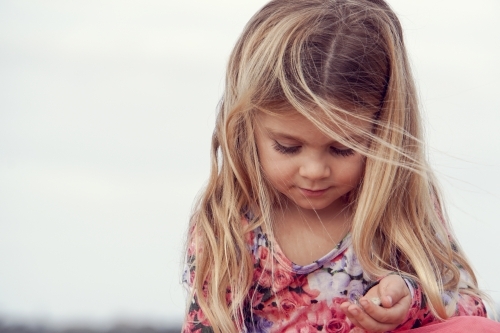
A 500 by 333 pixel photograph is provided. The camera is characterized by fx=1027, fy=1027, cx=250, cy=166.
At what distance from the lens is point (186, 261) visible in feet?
9.29

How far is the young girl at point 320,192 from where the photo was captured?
2484 millimetres

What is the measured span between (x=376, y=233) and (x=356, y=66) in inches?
19.2

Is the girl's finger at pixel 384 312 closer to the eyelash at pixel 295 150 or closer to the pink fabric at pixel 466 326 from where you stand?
the pink fabric at pixel 466 326

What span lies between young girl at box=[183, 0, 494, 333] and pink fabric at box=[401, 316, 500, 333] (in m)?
0.07

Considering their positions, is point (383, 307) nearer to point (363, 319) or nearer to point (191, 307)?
point (363, 319)

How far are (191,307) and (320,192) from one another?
50cm

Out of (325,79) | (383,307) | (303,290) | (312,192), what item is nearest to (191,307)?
(303,290)

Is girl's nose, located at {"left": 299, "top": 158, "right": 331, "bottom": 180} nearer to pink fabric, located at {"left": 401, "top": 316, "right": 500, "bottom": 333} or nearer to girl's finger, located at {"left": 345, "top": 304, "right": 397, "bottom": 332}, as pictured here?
girl's finger, located at {"left": 345, "top": 304, "right": 397, "bottom": 332}

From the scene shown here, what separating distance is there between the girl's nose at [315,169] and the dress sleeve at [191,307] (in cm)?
49

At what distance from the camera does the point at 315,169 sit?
2436mm

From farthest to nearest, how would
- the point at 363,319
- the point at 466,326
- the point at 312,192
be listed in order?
the point at 312,192
the point at 466,326
the point at 363,319

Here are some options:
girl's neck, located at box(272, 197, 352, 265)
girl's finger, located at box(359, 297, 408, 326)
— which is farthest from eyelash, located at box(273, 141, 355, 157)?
girl's finger, located at box(359, 297, 408, 326)

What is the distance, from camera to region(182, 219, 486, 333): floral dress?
272cm

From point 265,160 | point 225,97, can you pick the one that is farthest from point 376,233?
point 225,97
